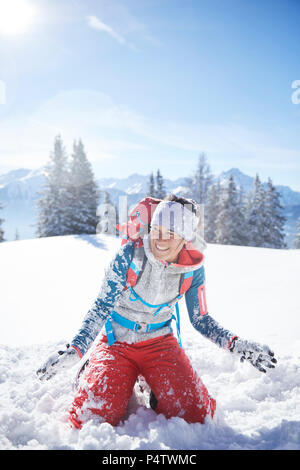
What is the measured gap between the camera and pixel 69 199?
65.3ft

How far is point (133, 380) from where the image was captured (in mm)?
2088

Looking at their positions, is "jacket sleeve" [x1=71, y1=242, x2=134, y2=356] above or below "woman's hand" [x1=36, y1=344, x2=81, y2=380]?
above

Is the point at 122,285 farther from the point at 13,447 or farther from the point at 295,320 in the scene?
the point at 295,320

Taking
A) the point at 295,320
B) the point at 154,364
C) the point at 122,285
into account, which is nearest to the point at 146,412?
the point at 154,364

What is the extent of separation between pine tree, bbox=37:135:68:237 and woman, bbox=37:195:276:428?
1847 centimetres

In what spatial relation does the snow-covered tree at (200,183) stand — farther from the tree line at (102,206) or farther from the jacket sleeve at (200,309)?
the jacket sleeve at (200,309)

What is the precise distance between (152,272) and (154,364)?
2.44 feet

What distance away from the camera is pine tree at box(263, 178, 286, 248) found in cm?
2392

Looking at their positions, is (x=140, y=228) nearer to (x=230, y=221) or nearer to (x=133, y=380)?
(x=133, y=380)

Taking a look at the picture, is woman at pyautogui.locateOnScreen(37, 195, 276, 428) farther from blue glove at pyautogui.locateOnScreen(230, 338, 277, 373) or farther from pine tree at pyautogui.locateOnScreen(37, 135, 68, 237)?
pine tree at pyautogui.locateOnScreen(37, 135, 68, 237)

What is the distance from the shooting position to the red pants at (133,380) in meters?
1.86

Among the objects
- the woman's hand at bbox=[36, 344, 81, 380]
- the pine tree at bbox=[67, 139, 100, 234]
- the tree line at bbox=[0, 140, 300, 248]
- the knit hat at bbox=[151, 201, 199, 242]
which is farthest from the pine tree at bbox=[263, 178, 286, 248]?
the woman's hand at bbox=[36, 344, 81, 380]

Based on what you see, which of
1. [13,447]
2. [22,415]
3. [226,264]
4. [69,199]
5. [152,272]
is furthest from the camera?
[69,199]

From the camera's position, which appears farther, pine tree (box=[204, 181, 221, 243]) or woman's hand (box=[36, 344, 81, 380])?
pine tree (box=[204, 181, 221, 243])
